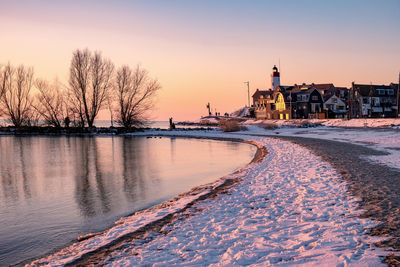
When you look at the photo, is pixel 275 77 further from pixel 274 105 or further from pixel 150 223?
pixel 150 223

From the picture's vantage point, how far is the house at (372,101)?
6919 cm

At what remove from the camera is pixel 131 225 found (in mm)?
6789

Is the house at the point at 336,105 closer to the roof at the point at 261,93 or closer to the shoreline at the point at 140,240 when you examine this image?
the roof at the point at 261,93

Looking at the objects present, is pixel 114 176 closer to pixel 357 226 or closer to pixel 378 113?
pixel 357 226

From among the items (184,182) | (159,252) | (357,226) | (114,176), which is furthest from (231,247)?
(114,176)

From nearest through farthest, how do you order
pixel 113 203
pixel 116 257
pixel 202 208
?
1. pixel 116 257
2. pixel 202 208
3. pixel 113 203

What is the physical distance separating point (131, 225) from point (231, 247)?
2.79 metres

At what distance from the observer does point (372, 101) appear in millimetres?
70250

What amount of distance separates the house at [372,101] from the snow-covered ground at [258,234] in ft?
227

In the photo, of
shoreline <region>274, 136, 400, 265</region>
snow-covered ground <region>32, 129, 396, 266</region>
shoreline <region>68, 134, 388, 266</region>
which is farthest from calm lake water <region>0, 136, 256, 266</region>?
shoreline <region>274, 136, 400, 265</region>

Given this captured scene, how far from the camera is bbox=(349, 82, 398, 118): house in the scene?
6919 cm

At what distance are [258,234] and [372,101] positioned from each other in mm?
77360

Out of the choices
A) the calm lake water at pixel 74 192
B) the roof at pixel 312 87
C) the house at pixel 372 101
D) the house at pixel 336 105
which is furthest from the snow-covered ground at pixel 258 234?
the house at pixel 372 101

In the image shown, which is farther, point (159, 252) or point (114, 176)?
point (114, 176)
